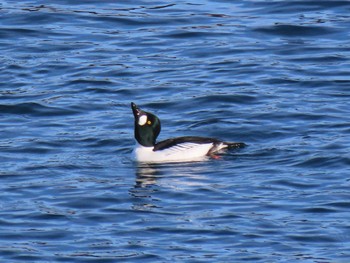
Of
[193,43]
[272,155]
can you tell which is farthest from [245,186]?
[193,43]

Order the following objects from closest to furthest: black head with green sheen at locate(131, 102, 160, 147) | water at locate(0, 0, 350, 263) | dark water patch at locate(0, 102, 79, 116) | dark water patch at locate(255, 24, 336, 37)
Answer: water at locate(0, 0, 350, 263), black head with green sheen at locate(131, 102, 160, 147), dark water patch at locate(0, 102, 79, 116), dark water patch at locate(255, 24, 336, 37)

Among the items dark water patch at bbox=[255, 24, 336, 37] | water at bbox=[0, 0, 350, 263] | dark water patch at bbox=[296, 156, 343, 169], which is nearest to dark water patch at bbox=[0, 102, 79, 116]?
water at bbox=[0, 0, 350, 263]

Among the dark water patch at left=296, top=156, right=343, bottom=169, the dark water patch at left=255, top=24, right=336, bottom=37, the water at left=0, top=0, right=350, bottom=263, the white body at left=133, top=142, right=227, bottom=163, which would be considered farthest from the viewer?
the dark water patch at left=255, top=24, right=336, bottom=37

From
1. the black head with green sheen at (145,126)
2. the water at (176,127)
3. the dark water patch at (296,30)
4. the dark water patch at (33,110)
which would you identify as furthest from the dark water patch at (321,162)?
the dark water patch at (296,30)

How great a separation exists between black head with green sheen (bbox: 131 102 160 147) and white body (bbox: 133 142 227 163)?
0.11 metres

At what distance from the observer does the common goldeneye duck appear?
1827 centimetres

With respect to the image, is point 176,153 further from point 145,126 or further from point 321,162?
point 321,162

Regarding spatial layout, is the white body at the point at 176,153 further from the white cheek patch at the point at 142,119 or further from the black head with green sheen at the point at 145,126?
the white cheek patch at the point at 142,119

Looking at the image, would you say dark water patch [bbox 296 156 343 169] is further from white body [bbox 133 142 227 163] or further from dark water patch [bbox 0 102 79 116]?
dark water patch [bbox 0 102 79 116]

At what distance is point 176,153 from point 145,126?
743mm

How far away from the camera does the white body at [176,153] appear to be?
1825 centimetres

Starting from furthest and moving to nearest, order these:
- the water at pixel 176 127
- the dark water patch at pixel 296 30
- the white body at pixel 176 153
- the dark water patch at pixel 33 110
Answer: the dark water patch at pixel 296 30
the dark water patch at pixel 33 110
the white body at pixel 176 153
the water at pixel 176 127

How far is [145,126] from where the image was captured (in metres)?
18.8

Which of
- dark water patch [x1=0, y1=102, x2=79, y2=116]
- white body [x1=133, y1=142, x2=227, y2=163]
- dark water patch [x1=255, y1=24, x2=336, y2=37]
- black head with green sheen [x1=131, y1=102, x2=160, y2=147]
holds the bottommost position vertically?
white body [x1=133, y1=142, x2=227, y2=163]
